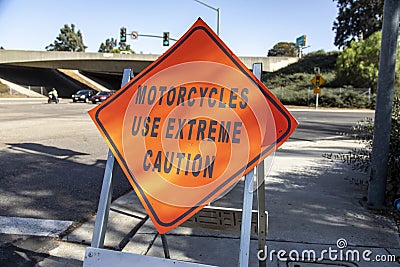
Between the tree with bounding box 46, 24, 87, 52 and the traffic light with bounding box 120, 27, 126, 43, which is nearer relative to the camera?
the traffic light with bounding box 120, 27, 126, 43

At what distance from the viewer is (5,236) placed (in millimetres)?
3580

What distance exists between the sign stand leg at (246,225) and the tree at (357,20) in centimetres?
6235

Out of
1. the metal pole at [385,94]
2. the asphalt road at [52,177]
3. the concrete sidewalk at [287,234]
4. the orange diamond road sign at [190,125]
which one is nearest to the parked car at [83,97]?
the asphalt road at [52,177]

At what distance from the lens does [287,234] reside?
3695mm

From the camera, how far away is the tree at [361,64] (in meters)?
36.2

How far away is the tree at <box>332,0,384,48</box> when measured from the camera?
5912 centimetres

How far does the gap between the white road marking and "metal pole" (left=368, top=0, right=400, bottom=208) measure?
359cm

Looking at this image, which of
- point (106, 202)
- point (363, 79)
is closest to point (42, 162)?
point (106, 202)

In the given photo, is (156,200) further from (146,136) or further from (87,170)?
(87,170)

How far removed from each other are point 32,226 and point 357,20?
6870 centimetres

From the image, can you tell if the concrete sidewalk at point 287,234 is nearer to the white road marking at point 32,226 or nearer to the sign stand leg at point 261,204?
the white road marking at point 32,226

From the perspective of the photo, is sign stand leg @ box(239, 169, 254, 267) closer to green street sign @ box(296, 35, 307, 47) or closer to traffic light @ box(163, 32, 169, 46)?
traffic light @ box(163, 32, 169, 46)

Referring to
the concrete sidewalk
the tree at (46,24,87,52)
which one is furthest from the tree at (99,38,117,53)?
the concrete sidewalk

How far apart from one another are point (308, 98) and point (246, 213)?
3686 cm
